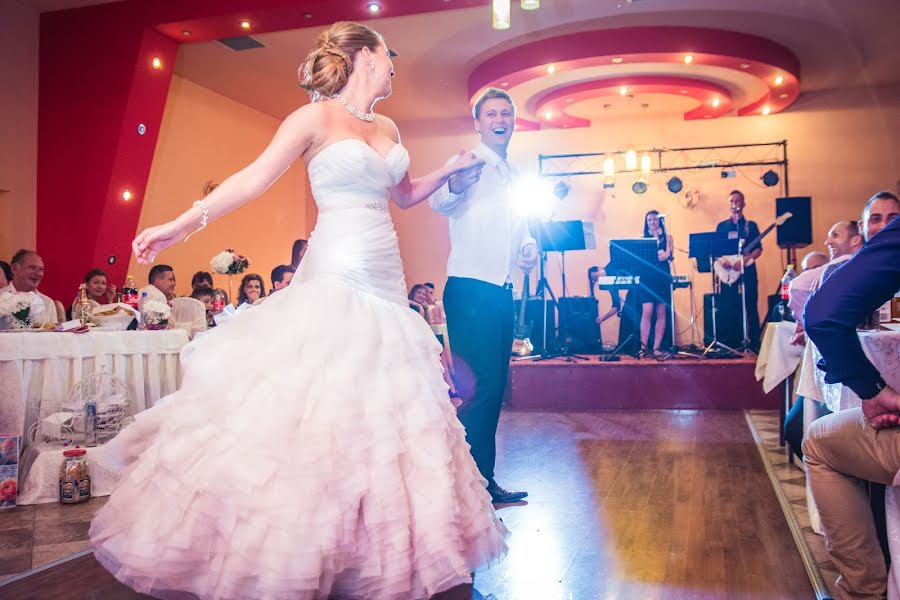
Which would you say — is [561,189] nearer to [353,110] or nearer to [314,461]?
[353,110]

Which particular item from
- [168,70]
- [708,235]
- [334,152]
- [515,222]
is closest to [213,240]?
[168,70]

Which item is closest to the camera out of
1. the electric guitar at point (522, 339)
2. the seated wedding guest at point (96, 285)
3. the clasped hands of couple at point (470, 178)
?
the clasped hands of couple at point (470, 178)

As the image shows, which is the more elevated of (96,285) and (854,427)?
(96,285)

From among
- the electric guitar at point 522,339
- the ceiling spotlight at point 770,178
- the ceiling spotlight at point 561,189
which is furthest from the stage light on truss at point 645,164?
the electric guitar at point 522,339

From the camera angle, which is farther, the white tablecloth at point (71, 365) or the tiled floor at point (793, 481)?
the white tablecloth at point (71, 365)

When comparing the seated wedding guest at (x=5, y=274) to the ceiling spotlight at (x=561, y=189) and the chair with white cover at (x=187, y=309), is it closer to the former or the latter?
the chair with white cover at (x=187, y=309)

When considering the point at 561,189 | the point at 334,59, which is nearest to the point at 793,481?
the point at 334,59

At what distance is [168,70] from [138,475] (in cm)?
600

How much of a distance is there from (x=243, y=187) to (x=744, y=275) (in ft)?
26.3

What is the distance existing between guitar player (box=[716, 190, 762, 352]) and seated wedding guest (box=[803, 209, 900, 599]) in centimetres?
708

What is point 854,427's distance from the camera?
1.88m

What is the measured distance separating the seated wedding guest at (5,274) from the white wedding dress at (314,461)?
12.6ft

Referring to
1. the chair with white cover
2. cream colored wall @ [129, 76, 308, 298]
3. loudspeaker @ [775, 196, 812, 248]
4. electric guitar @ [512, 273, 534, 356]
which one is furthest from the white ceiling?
the chair with white cover

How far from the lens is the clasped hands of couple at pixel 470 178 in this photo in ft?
9.14
